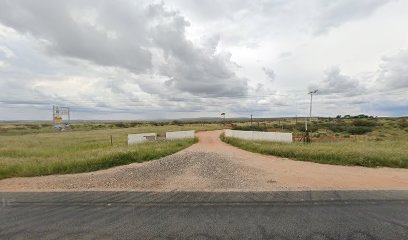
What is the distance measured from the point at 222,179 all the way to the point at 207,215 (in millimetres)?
4104

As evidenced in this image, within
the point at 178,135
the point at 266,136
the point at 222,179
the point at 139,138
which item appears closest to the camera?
the point at 222,179

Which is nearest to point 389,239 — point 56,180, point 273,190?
point 273,190

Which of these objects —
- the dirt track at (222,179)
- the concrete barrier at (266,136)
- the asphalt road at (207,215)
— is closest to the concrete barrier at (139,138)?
the concrete barrier at (266,136)

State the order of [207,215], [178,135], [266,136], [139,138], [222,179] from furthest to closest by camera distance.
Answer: [178,135], [139,138], [266,136], [222,179], [207,215]

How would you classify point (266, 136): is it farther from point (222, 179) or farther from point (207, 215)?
point (207, 215)

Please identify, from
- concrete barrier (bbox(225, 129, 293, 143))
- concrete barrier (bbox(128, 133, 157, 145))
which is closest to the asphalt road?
concrete barrier (bbox(225, 129, 293, 143))

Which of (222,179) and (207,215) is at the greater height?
(207,215)

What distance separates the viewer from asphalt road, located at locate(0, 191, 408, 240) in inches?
187

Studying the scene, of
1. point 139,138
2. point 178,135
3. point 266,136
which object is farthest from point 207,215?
point 178,135

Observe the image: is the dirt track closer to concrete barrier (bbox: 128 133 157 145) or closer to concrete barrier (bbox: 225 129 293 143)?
concrete barrier (bbox: 225 129 293 143)

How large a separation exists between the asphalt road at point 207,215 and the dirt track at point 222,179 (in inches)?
37.6

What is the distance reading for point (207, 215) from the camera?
222 inches

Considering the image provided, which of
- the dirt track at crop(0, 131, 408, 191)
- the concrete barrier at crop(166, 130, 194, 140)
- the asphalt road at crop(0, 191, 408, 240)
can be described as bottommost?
the dirt track at crop(0, 131, 408, 191)

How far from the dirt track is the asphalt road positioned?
95cm
